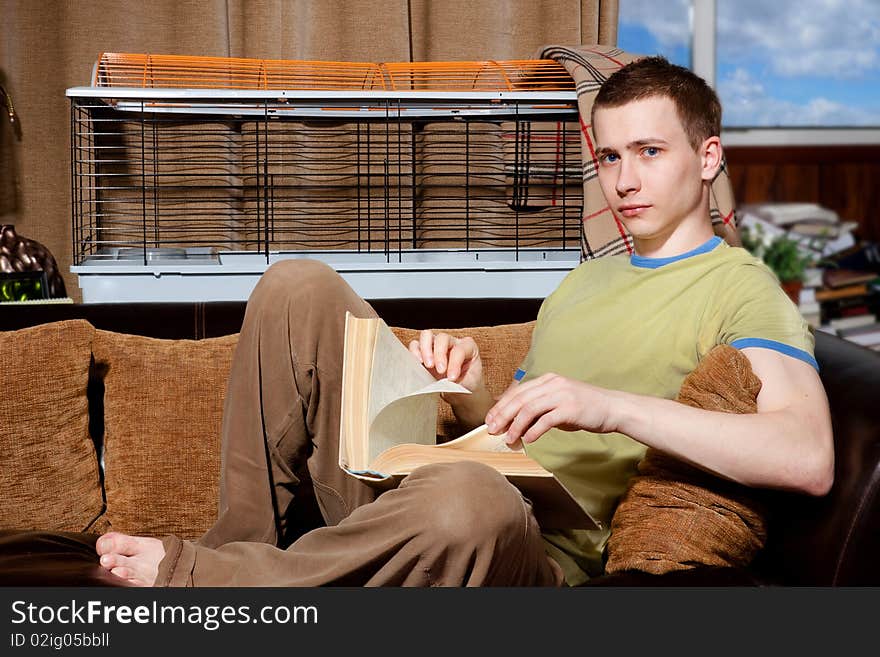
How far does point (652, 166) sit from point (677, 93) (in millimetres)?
97

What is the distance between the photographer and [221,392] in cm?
138

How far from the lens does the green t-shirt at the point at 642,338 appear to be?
997 millimetres

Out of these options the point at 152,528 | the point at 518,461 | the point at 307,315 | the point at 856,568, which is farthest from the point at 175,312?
the point at 856,568

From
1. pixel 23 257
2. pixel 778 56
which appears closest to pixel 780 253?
pixel 778 56

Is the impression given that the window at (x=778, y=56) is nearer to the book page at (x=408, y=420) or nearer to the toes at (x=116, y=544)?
the book page at (x=408, y=420)

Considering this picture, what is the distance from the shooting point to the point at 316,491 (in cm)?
114

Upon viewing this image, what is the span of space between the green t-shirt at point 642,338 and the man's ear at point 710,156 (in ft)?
0.27

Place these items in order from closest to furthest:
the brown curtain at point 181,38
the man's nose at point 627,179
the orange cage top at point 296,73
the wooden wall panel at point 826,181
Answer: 1. the man's nose at point 627,179
2. the orange cage top at point 296,73
3. the brown curtain at point 181,38
4. the wooden wall panel at point 826,181

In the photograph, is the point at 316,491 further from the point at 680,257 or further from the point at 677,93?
the point at 677,93

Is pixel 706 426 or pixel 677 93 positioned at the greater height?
pixel 677 93

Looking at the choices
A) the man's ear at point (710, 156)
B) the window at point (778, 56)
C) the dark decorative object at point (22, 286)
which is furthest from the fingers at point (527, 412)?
Result: the window at point (778, 56)

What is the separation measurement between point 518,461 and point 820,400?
0.99 ft

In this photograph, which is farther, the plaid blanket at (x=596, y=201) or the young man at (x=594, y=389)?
the plaid blanket at (x=596, y=201)

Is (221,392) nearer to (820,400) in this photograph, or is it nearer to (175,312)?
(175,312)
